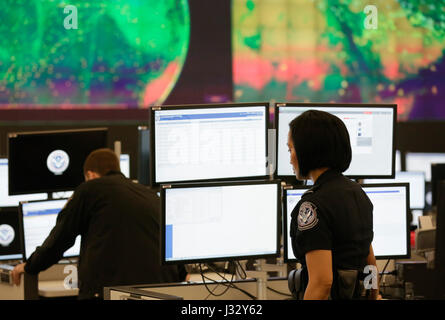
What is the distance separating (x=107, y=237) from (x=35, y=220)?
1.94ft

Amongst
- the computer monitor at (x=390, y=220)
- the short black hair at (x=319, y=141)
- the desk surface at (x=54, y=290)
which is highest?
the short black hair at (x=319, y=141)

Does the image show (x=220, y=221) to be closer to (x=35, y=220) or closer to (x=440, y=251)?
(x=440, y=251)

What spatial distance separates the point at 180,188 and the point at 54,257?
88 cm

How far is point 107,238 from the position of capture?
3318 millimetres

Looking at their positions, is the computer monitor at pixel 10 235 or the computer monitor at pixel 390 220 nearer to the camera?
the computer monitor at pixel 390 220

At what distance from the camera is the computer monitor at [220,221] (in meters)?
2.70

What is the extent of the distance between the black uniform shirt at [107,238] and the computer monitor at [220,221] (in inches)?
26.1

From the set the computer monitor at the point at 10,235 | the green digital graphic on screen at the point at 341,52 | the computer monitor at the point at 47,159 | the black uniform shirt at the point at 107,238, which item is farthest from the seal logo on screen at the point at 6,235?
the green digital graphic on screen at the point at 341,52

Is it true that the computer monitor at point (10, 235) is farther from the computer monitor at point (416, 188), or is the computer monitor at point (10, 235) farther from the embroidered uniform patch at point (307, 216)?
the computer monitor at point (416, 188)

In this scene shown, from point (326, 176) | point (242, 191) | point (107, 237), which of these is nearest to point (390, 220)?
point (242, 191)

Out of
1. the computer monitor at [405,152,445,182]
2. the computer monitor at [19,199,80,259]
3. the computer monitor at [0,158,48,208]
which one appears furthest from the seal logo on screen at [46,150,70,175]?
the computer monitor at [405,152,445,182]

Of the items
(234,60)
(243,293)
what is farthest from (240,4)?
(243,293)
